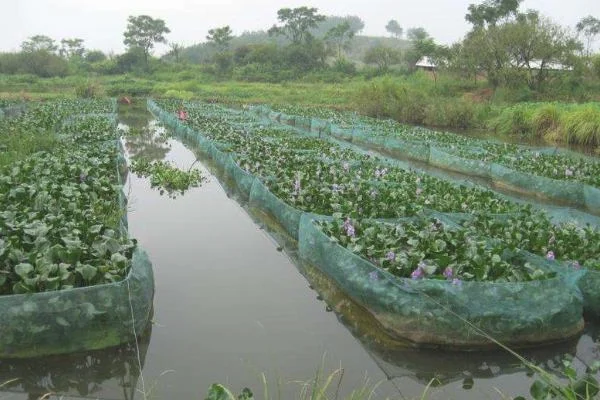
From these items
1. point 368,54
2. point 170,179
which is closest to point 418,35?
point 368,54

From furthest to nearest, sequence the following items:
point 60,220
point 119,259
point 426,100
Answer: point 426,100
point 60,220
point 119,259

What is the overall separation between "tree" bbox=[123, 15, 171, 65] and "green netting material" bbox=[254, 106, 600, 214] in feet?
207

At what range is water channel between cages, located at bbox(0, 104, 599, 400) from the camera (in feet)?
15.4

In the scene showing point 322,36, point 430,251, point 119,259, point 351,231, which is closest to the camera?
point 119,259

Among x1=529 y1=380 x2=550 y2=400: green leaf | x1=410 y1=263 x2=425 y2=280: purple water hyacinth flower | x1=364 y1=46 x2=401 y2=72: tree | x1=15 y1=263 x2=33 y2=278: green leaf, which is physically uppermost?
x1=364 y1=46 x2=401 y2=72: tree

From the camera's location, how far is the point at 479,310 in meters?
5.06

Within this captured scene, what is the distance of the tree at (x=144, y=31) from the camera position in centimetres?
7638

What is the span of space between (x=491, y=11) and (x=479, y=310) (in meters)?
46.9

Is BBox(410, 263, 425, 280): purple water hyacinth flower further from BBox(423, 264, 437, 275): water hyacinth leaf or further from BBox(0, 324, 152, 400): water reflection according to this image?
BBox(0, 324, 152, 400): water reflection

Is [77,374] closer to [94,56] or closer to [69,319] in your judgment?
[69,319]

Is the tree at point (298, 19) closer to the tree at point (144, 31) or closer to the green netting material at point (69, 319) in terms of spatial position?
the tree at point (144, 31)

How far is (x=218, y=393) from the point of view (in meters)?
3.22

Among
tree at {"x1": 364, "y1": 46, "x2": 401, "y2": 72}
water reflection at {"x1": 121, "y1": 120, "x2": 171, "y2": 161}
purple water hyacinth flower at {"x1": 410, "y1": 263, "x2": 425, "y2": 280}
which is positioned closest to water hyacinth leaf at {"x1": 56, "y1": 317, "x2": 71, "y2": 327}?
purple water hyacinth flower at {"x1": 410, "y1": 263, "x2": 425, "y2": 280}

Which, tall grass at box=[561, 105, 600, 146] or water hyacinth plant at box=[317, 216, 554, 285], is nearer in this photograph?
water hyacinth plant at box=[317, 216, 554, 285]
